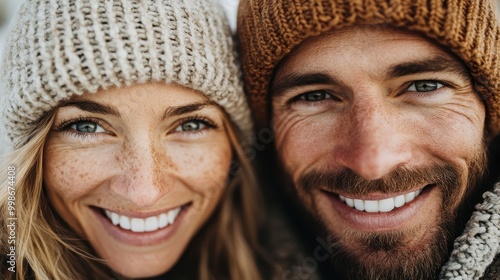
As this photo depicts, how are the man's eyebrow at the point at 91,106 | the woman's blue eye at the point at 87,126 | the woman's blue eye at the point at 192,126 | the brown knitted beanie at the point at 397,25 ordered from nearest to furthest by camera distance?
the brown knitted beanie at the point at 397,25, the man's eyebrow at the point at 91,106, the woman's blue eye at the point at 87,126, the woman's blue eye at the point at 192,126

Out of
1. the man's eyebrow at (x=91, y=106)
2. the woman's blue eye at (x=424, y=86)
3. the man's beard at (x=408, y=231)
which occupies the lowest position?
the man's beard at (x=408, y=231)

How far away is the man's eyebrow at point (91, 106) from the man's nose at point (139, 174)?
109 mm

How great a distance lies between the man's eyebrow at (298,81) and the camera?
4.91 feet

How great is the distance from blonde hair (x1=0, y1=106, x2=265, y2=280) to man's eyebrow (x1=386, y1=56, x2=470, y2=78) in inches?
23.6

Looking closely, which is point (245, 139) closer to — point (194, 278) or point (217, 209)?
point (217, 209)

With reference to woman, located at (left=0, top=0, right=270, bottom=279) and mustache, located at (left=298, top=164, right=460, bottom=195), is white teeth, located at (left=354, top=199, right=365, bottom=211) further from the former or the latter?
woman, located at (left=0, top=0, right=270, bottom=279)

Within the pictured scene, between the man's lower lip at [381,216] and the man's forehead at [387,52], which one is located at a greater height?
the man's forehead at [387,52]

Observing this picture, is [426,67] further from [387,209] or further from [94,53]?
[94,53]

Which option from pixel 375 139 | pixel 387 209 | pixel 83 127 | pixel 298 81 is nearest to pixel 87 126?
pixel 83 127

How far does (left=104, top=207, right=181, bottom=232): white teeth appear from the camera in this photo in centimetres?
166

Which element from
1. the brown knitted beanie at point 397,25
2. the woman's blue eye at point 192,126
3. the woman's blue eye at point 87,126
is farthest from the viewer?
the woman's blue eye at point 192,126

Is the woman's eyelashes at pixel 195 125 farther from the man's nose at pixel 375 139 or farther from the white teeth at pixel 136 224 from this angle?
the man's nose at pixel 375 139

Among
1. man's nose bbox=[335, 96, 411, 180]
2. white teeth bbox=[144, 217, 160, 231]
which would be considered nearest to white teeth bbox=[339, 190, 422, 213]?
man's nose bbox=[335, 96, 411, 180]

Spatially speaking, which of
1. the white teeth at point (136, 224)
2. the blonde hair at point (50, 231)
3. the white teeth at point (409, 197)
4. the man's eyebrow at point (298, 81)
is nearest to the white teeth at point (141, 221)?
the white teeth at point (136, 224)
